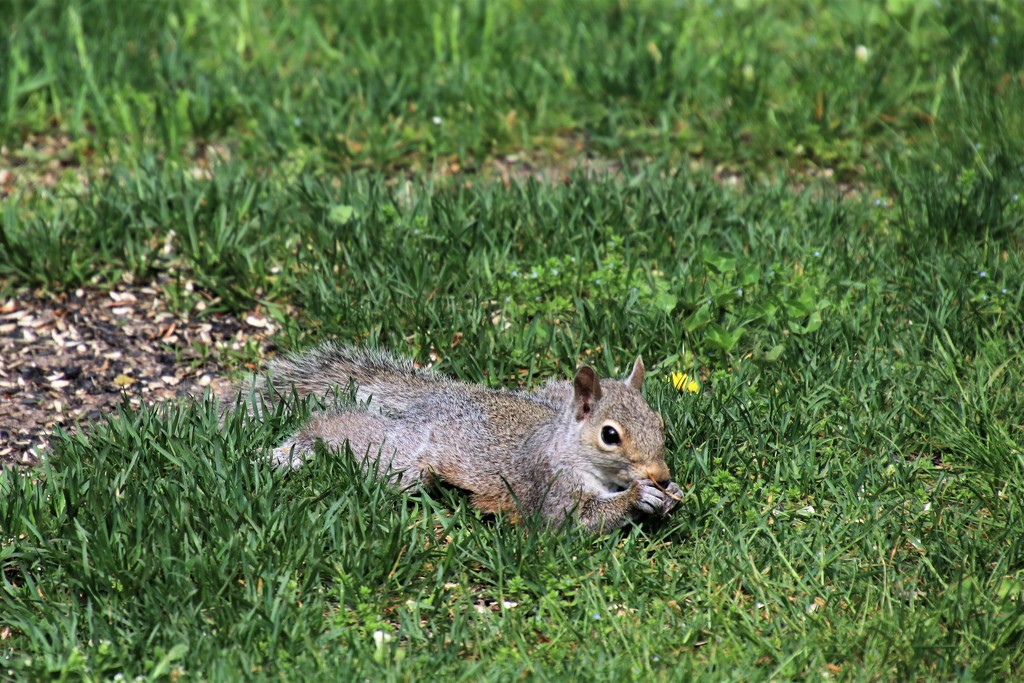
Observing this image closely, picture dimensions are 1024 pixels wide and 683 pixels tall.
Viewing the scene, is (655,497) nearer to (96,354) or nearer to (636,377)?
(636,377)

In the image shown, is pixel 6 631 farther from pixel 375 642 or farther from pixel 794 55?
pixel 794 55

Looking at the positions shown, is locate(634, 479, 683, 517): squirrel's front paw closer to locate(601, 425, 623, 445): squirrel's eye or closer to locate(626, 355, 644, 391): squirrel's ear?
locate(601, 425, 623, 445): squirrel's eye

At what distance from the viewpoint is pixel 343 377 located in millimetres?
4141

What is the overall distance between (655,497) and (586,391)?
14.8 inches

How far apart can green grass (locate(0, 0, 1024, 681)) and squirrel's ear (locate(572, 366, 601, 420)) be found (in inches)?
15.4

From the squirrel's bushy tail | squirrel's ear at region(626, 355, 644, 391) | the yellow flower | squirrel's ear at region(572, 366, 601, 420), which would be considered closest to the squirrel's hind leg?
the squirrel's bushy tail

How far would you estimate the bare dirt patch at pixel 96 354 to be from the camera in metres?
4.26

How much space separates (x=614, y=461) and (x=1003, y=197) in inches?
105

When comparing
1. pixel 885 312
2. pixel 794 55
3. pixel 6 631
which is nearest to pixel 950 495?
pixel 885 312

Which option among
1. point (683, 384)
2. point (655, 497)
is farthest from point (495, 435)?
point (683, 384)

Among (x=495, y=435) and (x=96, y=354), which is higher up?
(x=495, y=435)

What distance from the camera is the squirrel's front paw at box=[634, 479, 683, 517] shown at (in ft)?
11.2

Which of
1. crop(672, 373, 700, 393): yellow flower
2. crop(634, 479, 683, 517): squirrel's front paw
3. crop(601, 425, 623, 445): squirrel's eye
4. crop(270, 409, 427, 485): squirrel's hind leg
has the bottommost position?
crop(270, 409, 427, 485): squirrel's hind leg

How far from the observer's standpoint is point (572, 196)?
512 centimetres
